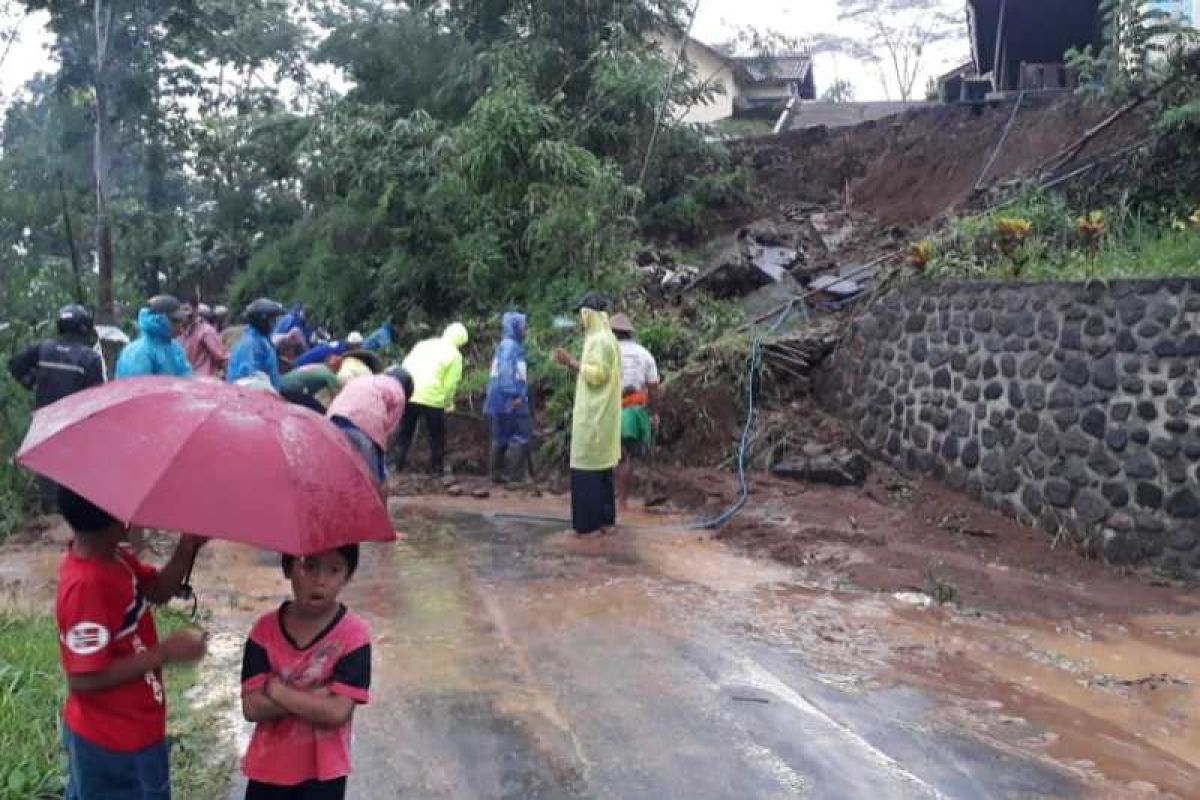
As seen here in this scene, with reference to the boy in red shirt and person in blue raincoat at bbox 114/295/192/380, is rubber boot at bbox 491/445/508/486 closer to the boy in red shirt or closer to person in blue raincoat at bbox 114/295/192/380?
person in blue raincoat at bbox 114/295/192/380

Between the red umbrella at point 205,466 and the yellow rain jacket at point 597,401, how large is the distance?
5.64 m

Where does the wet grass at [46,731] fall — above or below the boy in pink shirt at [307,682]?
below

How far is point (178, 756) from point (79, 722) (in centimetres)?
159

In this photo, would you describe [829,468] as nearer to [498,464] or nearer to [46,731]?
[498,464]

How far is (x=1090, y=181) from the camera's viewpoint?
12.3 m

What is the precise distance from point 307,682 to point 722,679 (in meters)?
2.99

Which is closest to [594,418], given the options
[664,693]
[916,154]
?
[664,693]

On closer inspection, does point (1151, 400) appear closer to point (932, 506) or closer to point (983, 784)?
point (932, 506)

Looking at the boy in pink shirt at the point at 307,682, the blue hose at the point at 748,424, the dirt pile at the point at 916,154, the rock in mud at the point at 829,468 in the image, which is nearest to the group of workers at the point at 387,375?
the blue hose at the point at 748,424

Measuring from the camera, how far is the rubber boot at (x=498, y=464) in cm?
1128

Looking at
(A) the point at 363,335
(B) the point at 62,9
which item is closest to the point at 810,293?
(A) the point at 363,335

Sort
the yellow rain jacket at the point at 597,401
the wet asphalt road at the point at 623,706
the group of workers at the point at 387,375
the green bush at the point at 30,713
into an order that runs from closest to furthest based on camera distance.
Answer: the green bush at the point at 30,713, the wet asphalt road at the point at 623,706, the group of workers at the point at 387,375, the yellow rain jacket at the point at 597,401

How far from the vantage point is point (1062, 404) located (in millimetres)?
8719

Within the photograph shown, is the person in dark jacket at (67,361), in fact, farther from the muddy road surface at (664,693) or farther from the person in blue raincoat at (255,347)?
the muddy road surface at (664,693)
